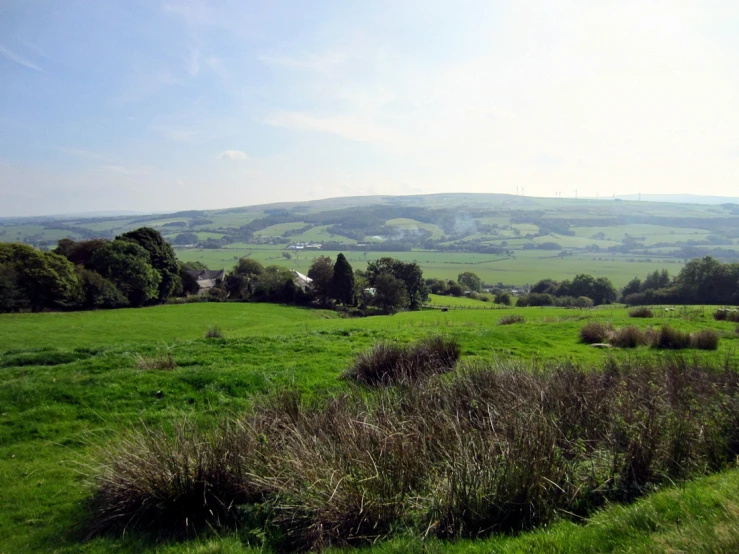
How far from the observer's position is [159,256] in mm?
45875

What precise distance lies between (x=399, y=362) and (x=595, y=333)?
973cm

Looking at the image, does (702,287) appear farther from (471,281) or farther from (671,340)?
(671,340)

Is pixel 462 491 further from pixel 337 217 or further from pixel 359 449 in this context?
pixel 337 217

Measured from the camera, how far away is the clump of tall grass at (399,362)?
932 cm

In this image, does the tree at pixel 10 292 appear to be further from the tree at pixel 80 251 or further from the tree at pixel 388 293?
the tree at pixel 388 293

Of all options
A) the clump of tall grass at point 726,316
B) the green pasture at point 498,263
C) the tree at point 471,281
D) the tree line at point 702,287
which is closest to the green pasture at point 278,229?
the green pasture at point 498,263

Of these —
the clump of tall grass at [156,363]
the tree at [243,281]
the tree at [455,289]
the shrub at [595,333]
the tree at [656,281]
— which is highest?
the clump of tall grass at [156,363]

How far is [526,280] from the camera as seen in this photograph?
270 ft

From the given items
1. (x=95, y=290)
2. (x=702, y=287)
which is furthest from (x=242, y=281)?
(x=702, y=287)

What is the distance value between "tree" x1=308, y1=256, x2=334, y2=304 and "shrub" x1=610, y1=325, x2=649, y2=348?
4030 centimetres

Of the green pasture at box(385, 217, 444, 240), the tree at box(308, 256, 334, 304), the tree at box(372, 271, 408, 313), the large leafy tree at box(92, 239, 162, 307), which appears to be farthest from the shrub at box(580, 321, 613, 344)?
the green pasture at box(385, 217, 444, 240)

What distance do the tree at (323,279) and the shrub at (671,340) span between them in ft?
135

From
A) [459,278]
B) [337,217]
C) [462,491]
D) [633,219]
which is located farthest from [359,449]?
[337,217]

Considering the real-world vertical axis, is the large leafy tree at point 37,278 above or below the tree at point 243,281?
above
